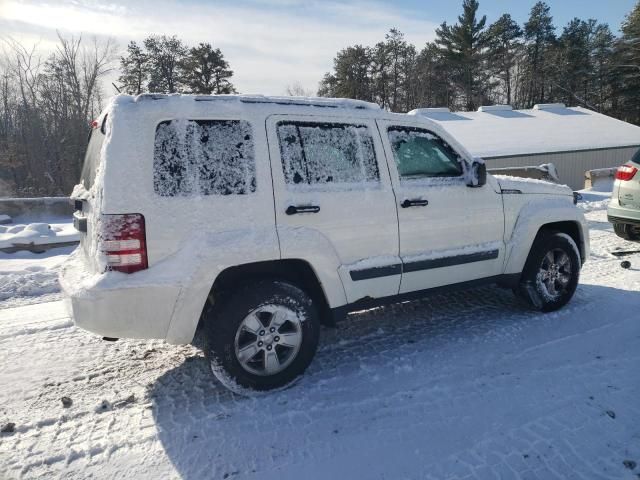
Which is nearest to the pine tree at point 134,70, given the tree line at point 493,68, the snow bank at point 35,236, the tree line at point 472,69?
the tree line at point 472,69

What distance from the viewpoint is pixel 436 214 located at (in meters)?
3.88

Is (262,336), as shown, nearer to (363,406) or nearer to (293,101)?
(363,406)

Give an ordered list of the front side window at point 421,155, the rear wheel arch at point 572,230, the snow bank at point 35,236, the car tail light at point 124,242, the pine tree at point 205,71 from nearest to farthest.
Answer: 1. the car tail light at point 124,242
2. the front side window at point 421,155
3. the rear wheel arch at point 572,230
4. the snow bank at point 35,236
5. the pine tree at point 205,71

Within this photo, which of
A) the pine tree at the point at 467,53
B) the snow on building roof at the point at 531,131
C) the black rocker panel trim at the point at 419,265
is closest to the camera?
the black rocker panel trim at the point at 419,265

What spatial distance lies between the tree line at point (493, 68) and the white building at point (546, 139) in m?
19.2

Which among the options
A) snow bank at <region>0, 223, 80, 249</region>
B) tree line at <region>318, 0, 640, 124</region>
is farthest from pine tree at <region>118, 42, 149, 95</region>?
snow bank at <region>0, 223, 80, 249</region>

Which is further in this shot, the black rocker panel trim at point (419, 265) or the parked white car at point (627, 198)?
the parked white car at point (627, 198)

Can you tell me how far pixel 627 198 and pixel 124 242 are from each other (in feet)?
24.5

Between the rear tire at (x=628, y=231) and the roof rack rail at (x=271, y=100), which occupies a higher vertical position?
the roof rack rail at (x=271, y=100)

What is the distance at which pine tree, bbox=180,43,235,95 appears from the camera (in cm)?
3606

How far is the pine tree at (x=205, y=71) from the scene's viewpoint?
3606cm

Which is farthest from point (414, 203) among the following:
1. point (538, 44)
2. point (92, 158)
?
point (538, 44)

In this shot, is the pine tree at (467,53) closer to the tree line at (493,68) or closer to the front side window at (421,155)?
the tree line at (493,68)

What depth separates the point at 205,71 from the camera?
36.4 metres
